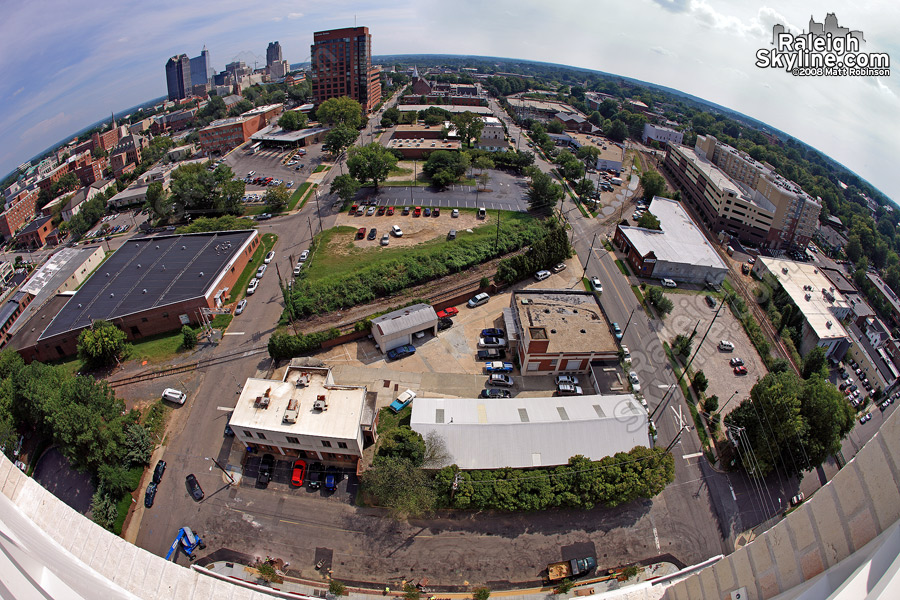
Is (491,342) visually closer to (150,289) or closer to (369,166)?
(150,289)

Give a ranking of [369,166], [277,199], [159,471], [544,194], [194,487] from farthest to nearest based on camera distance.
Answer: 1. [369,166]
2. [544,194]
3. [277,199]
4. [159,471]
5. [194,487]

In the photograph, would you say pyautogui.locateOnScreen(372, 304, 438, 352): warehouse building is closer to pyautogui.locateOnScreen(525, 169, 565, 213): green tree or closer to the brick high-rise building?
pyautogui.locateOnScreen(525, 169, 565, 213): green tree

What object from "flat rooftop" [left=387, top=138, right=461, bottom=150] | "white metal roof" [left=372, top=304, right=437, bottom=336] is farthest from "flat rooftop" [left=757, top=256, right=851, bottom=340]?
"flat rooftop" [left=387, top=138, right=461, bottom=150]

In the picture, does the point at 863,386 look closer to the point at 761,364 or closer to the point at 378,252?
the point at 761,364

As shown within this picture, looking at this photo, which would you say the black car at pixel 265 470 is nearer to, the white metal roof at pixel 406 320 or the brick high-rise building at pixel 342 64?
the white metal roof at pixel 406 320

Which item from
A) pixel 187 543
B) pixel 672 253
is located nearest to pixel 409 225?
pixel 672 253

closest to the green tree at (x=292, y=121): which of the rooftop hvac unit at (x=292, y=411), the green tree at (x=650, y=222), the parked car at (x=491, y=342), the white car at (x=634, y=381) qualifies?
the green tree at (x=650, y=222)
